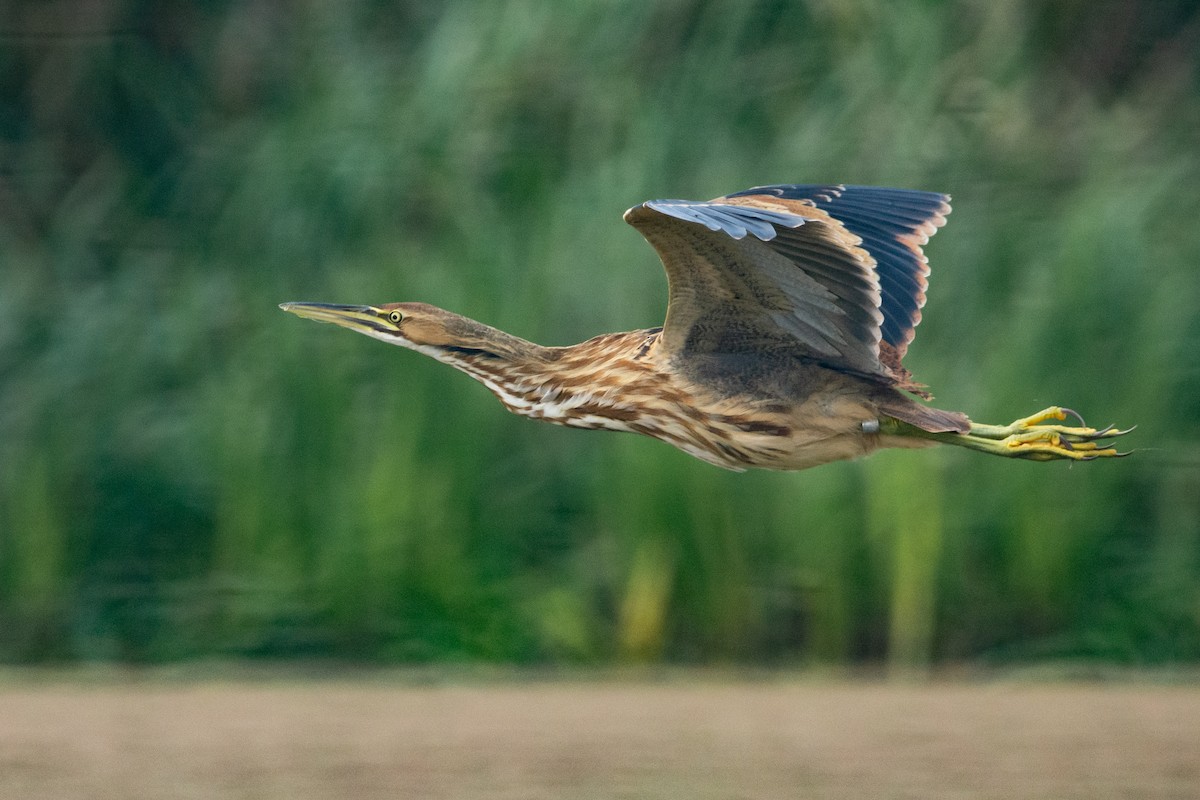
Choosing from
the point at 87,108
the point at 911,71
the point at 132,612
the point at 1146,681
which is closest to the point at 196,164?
the point at 87,108

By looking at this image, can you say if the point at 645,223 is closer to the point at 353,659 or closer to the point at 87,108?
the point at 353,659

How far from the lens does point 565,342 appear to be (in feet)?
18.5

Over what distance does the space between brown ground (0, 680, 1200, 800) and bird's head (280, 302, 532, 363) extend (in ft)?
3.73

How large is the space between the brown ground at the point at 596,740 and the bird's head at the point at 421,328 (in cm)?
114

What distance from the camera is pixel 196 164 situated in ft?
21.2

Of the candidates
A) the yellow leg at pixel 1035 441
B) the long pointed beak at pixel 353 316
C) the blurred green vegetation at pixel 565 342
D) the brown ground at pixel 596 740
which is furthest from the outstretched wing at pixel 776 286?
the blurred green vegetation at pixel 565 342

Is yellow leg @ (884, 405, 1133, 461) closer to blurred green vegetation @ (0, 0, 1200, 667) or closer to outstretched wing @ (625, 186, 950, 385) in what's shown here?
outstretched wing @ (625, 186, 950, 385)

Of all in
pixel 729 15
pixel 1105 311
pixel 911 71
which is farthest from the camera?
pixel 729 15

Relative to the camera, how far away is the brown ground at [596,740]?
439 cm

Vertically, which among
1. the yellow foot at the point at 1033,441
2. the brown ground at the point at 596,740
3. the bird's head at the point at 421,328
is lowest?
the brown ground at the point at 596,740

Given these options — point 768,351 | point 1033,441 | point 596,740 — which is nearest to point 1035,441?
point 1033,441

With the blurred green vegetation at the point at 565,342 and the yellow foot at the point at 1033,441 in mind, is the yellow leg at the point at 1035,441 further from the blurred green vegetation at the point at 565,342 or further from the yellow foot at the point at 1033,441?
the blurred green vegetation at the point at 565,342

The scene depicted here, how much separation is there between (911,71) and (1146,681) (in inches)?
80.2

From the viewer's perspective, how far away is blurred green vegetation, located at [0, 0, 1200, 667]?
5.34 m
